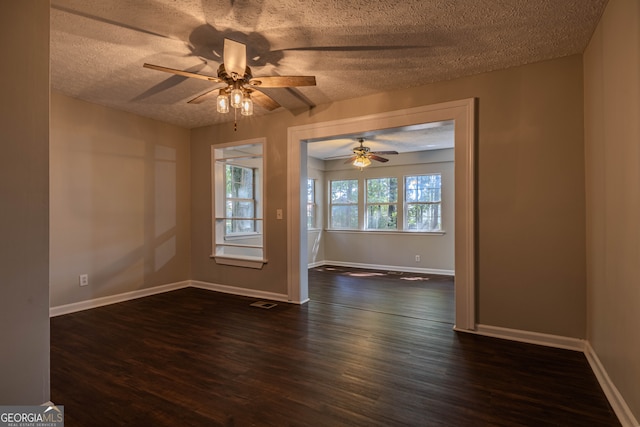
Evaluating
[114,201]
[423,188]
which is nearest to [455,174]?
[423,188]

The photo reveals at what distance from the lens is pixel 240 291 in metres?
4.62

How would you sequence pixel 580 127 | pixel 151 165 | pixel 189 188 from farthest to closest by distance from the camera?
pixel 189 188, pixel 151 165, pixel 580 127

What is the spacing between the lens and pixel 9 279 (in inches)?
61.2

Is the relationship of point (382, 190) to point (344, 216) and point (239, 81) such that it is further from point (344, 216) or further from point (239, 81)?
point (239, 81)

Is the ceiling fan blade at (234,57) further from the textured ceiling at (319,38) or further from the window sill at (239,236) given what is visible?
the window sill at (239,236)

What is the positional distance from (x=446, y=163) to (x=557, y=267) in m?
3.93

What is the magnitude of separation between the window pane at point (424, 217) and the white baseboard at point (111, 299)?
14.7 feet

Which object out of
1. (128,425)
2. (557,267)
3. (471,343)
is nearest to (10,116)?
(128,425)

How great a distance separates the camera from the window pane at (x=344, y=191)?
752 cm

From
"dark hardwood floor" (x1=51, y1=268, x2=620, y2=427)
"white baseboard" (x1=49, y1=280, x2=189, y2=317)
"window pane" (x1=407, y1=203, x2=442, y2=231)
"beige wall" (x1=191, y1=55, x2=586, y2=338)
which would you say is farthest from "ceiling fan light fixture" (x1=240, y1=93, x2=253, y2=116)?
"window pane" (x1=407, y1=203, x2=442, y2=231)

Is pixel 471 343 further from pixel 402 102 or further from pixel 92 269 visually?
pixel 92 269

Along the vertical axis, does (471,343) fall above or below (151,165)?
below

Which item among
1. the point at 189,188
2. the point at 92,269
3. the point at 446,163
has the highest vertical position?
the point at 446,163

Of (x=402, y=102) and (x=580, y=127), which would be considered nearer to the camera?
(x=580, y=127)
